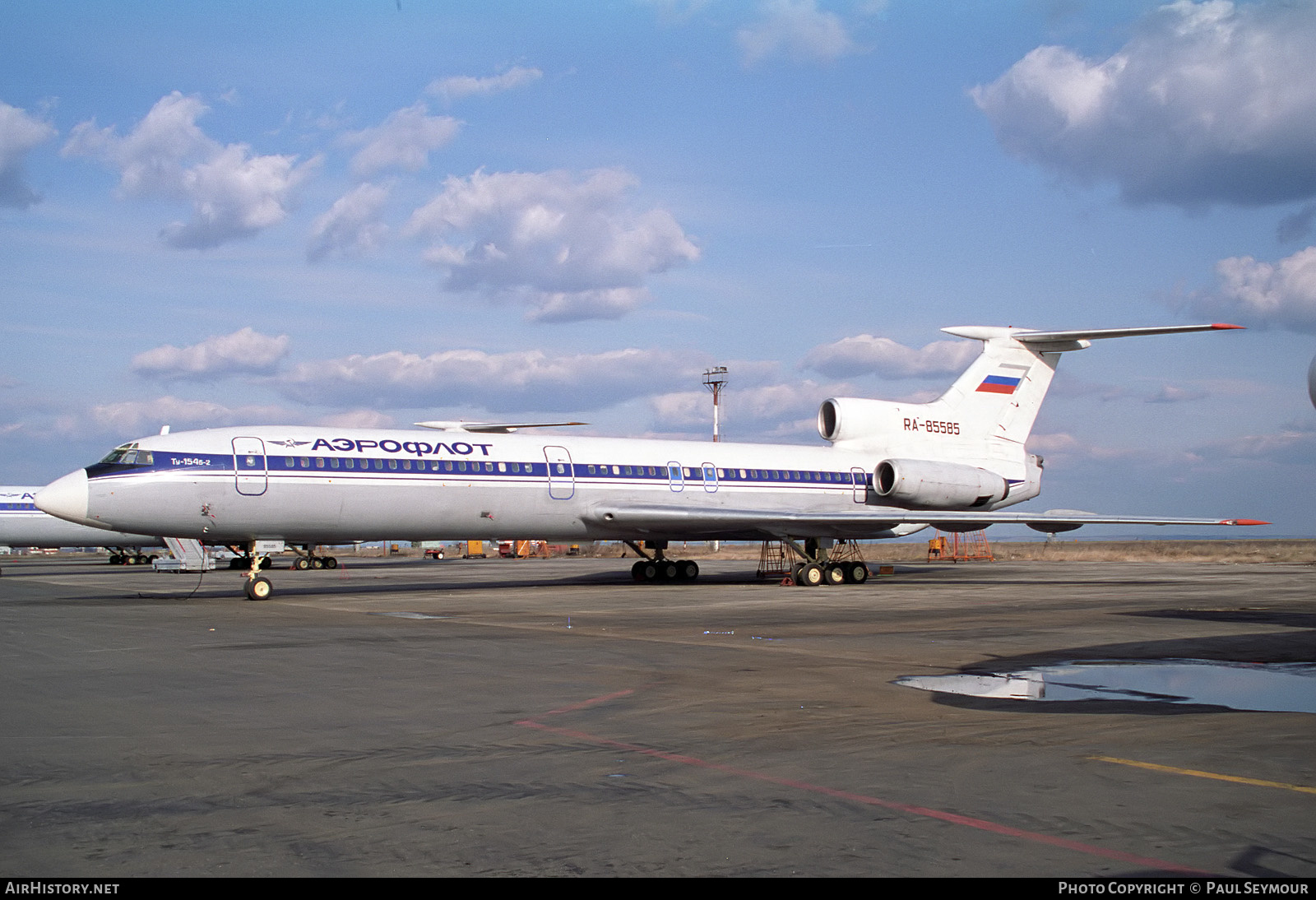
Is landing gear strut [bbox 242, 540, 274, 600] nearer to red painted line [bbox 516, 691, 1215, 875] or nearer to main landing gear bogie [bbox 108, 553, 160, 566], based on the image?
red painted line [bbox 516, 691, 1215, 875]

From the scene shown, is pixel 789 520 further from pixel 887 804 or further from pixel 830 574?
pixel 887 804

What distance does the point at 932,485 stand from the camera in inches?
1251

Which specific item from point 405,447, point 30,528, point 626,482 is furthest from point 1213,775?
point 30,528

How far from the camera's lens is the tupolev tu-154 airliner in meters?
23.6

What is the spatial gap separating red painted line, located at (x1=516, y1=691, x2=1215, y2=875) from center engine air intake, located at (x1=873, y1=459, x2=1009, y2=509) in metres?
24.5

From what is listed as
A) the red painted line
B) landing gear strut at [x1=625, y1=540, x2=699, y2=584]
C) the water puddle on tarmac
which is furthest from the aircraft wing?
the red painted line

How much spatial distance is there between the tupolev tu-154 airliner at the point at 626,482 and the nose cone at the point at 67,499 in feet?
0.12

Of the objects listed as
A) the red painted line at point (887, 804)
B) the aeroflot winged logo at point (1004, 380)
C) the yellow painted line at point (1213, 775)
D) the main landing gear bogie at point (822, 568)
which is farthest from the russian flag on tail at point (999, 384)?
the yellow painted line at point (1213, 775)

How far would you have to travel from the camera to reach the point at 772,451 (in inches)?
1319

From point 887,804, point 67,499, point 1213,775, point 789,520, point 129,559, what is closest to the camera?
point 887,804

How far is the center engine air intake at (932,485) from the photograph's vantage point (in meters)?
31.7

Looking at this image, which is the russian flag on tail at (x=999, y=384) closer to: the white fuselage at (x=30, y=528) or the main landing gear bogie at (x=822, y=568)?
the main landing gear bogie at (x=822, y=568)

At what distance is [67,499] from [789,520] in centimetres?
1724
